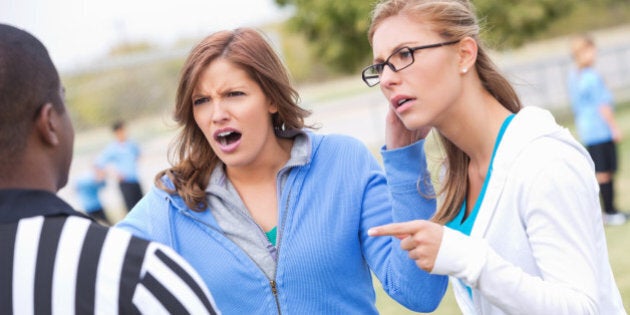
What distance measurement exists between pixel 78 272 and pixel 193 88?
4.22ft

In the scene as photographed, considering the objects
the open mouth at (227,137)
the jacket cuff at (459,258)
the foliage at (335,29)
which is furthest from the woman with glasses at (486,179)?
the foliage at (335,29)

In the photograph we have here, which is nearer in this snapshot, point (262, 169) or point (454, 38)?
point (454, 38)

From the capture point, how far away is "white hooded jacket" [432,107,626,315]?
2.14 m

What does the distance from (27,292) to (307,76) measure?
43.3m

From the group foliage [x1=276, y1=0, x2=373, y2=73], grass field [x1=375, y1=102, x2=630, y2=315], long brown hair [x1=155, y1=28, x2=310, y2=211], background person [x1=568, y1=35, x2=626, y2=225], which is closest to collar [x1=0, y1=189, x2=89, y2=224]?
long brown hair [x1=155, y1=28, x2=310, y2=211]

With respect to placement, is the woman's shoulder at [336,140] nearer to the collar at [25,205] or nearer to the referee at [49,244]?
the referee at [49,244]

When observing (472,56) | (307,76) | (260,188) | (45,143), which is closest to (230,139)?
(260,188)

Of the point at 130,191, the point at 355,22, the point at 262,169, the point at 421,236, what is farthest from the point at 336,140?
the point at 355,22

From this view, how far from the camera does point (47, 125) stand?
1839mm

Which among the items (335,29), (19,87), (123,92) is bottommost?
(123,92)

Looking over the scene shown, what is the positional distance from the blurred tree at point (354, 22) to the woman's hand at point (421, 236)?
14482mm

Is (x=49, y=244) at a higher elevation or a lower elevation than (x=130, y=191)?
higher

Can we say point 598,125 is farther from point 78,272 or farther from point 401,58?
point 78,272

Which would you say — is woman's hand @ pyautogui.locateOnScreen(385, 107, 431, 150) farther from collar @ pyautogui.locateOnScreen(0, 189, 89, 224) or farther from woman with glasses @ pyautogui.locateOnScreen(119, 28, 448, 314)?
collar @ pyautogui.locateOnScreen(0, 189, 89, 224)
